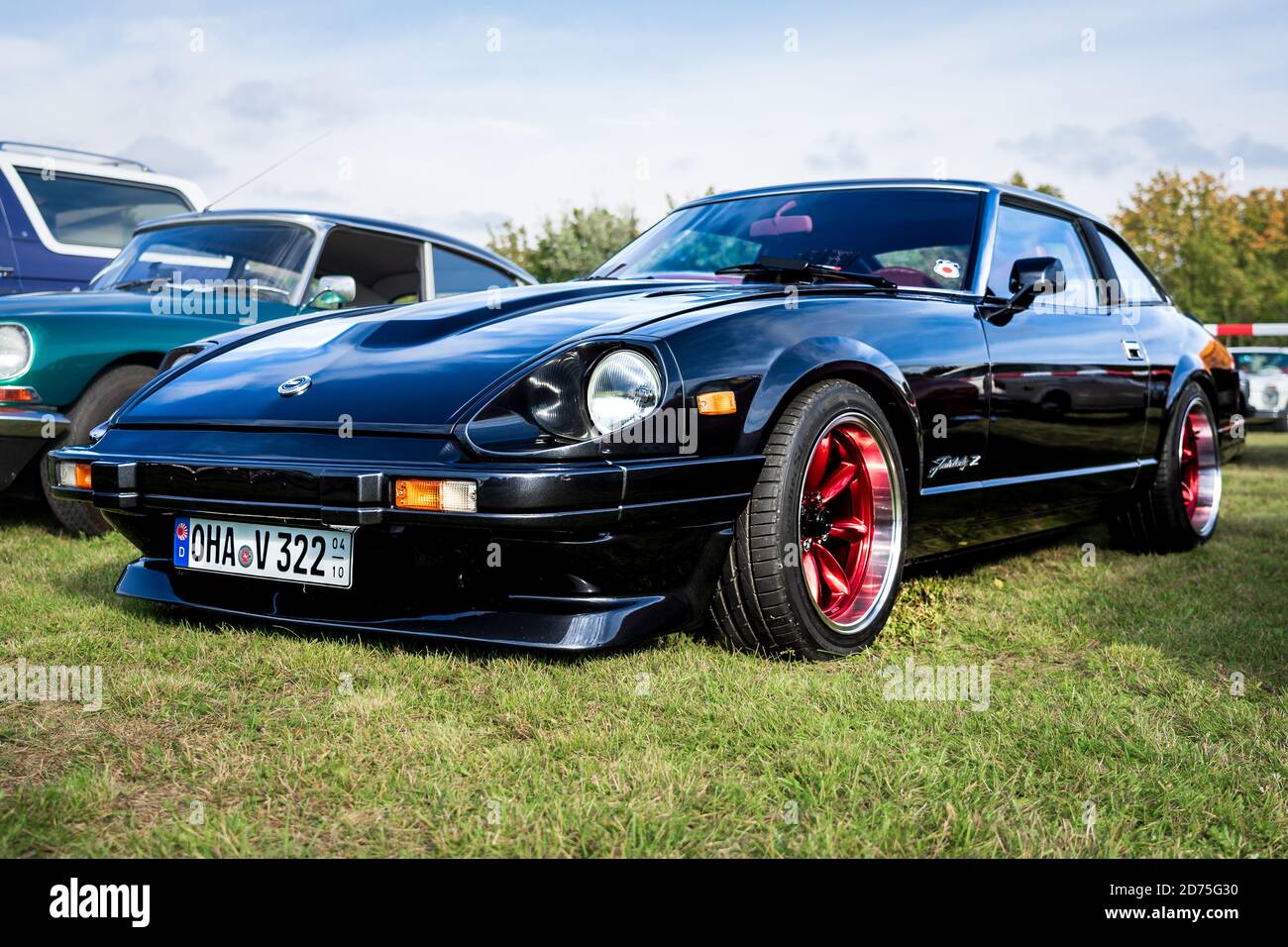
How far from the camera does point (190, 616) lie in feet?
11.1

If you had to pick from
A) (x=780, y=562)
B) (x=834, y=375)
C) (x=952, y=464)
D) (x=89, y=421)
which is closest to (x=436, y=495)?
(x=780, y=562)

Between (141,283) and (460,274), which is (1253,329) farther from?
(141,283)

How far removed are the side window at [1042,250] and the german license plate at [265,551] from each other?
243cm

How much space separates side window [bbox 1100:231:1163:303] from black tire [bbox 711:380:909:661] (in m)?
2.67

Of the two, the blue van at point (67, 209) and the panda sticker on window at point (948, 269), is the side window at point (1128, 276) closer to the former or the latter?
the panda sticker on window at point (948, 269)

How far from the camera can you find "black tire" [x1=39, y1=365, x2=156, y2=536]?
189 inches

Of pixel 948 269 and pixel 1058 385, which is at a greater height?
pixel 948 269

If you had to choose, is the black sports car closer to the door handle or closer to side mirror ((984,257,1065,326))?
side mirror ((984,257,1065,326))

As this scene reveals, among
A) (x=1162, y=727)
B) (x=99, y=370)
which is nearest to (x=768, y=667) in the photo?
(x=1162, y=727)

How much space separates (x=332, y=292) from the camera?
5410mm

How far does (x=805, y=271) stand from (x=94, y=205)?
5921 millimetres

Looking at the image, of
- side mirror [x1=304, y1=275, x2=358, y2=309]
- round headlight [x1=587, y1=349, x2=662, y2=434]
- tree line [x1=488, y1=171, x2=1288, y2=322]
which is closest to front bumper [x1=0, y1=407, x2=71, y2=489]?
side mirror [x1=304, y1=275, x2=358, y2=309]

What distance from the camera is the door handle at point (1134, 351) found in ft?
15.8
